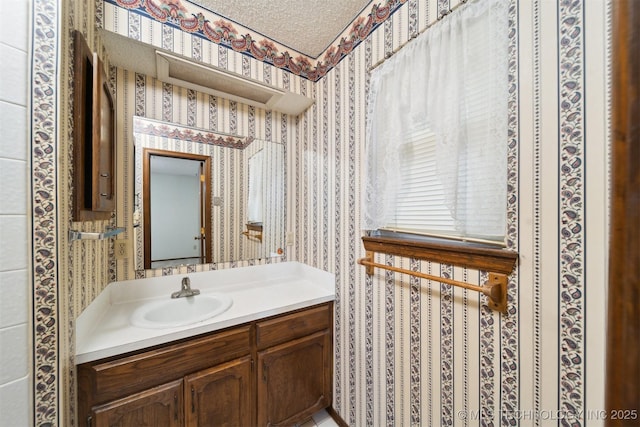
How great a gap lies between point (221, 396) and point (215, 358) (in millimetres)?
191

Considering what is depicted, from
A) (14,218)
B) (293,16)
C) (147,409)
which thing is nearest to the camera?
(14,218)

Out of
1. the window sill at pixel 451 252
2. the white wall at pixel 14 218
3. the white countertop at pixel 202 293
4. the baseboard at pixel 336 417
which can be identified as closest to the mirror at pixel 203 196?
the white countertop at pixel 202 293

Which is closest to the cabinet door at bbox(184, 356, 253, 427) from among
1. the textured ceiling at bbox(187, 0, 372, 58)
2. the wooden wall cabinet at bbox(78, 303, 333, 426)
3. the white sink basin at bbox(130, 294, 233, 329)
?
the wooden wall cabinet at bbox(78, 303, 333, 426)

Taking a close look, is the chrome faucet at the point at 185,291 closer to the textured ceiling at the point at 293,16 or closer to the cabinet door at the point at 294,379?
the cabinet door at the point at 294,379

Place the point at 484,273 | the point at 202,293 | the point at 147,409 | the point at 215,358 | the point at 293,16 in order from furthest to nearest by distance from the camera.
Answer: the point at 202,293 < the point at 293,16 < the point at 215,358 < the point at 147,409 < the point at 484,273

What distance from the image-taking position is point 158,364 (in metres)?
1.01

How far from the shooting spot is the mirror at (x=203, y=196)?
54.9 inches

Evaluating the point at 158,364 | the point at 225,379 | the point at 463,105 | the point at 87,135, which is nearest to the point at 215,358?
the point at 225,379

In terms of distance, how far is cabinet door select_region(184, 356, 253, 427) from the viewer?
1.08 meters

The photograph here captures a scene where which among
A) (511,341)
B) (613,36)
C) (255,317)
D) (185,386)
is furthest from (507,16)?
(185,386)

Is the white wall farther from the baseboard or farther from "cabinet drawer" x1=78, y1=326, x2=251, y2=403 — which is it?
the baseboard

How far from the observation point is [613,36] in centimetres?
28

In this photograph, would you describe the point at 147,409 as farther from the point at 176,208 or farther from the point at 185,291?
the point at 176,208

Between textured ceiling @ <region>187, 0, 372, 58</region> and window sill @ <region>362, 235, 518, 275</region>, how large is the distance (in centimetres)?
125
